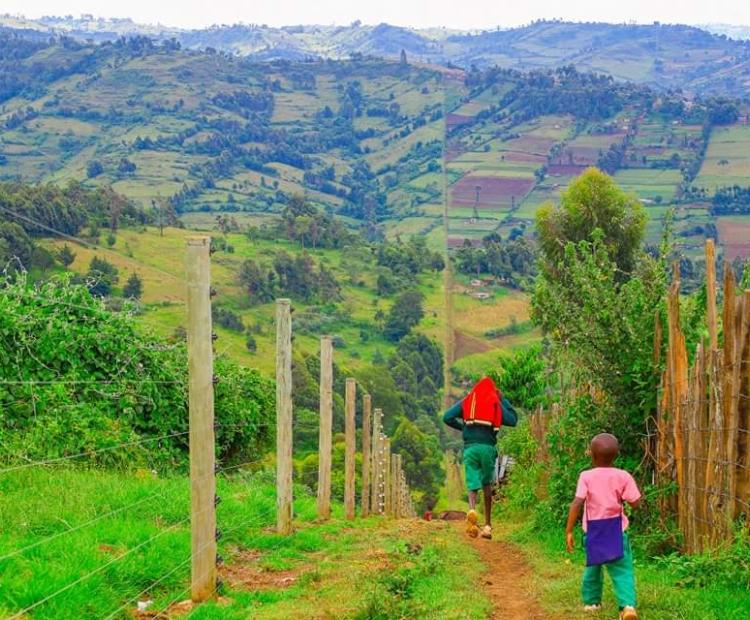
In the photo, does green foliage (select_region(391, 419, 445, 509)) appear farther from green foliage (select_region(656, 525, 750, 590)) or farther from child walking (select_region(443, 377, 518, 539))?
green foliage (select_region(656, 525, 750, 590))

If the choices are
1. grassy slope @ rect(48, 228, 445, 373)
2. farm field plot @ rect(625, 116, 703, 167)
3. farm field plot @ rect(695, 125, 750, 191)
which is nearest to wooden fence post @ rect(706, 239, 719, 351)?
grassy slope @ rect(48, 228, 445, 373)

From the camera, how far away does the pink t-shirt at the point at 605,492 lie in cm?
712

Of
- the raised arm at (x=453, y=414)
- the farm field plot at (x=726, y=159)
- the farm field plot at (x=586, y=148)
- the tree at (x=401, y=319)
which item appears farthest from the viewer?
the farm field plot at (x=586, y=148)

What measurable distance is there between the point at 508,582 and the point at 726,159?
14501cm

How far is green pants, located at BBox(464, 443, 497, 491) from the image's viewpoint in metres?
10.9

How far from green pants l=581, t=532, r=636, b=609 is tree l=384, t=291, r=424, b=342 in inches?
3269

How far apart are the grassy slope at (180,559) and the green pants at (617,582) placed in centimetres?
81

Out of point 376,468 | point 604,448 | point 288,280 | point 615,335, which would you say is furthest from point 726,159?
point 604,448

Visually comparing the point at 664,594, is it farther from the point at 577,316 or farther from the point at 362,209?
the point at 362,209

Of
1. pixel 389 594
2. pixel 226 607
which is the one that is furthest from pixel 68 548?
pixel 389 594

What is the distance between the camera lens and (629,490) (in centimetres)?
713

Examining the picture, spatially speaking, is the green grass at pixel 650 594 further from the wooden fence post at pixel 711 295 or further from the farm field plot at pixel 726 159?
the farm field plot at pixel 726 159

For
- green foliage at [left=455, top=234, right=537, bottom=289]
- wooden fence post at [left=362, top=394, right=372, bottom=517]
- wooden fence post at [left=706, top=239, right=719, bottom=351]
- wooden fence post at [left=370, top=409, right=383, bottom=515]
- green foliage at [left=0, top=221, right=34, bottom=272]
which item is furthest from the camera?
green foliage at [left=455, top=234, right=537, bottom=289]

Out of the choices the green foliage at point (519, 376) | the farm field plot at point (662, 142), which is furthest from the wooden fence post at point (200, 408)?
the farm field plot at point (662, 142)
